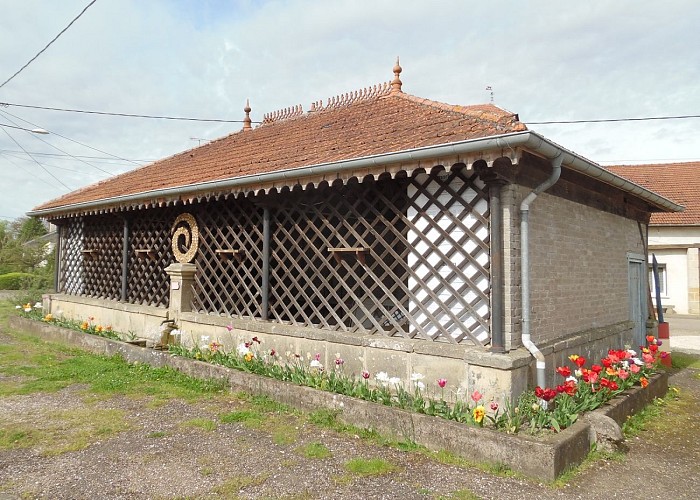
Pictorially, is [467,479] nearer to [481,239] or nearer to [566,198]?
[481,239]

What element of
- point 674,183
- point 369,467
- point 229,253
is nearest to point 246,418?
point 369,467

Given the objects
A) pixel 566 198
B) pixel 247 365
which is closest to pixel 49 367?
pixel 247 365

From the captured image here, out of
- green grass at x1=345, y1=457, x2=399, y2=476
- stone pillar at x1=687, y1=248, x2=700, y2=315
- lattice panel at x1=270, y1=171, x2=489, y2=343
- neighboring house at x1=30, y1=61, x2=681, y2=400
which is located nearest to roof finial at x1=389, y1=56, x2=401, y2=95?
neighboring house at x1=30, y1=61, x2=681, y2=400

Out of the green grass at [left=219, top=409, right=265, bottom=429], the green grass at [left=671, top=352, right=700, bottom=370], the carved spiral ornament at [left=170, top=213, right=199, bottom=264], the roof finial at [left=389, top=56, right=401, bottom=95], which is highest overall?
the roof finial at [left=389, top=56, right=401, bottom=95]

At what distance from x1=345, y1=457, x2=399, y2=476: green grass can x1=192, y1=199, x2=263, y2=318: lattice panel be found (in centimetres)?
349

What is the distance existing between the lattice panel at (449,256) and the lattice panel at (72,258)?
349 inches

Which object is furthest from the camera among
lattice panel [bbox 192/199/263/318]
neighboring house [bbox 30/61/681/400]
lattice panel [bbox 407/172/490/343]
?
lattice panel [bbox 192/199/263/318]

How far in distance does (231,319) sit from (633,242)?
6907 millimetres

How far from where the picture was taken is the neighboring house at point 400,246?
484 centimetres

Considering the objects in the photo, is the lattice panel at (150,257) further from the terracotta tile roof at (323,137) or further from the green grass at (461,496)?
the green grass at (461,496)

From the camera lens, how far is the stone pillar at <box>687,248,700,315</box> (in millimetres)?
19031

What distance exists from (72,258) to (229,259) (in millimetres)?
6285

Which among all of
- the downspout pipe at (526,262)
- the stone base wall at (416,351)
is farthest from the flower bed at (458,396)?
the downspout pipe at (526,262)

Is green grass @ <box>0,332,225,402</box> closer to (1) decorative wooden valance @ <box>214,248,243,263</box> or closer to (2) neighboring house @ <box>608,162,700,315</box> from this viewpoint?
(1) decorative wooden valance @ <box>214,248,243,263</box>
